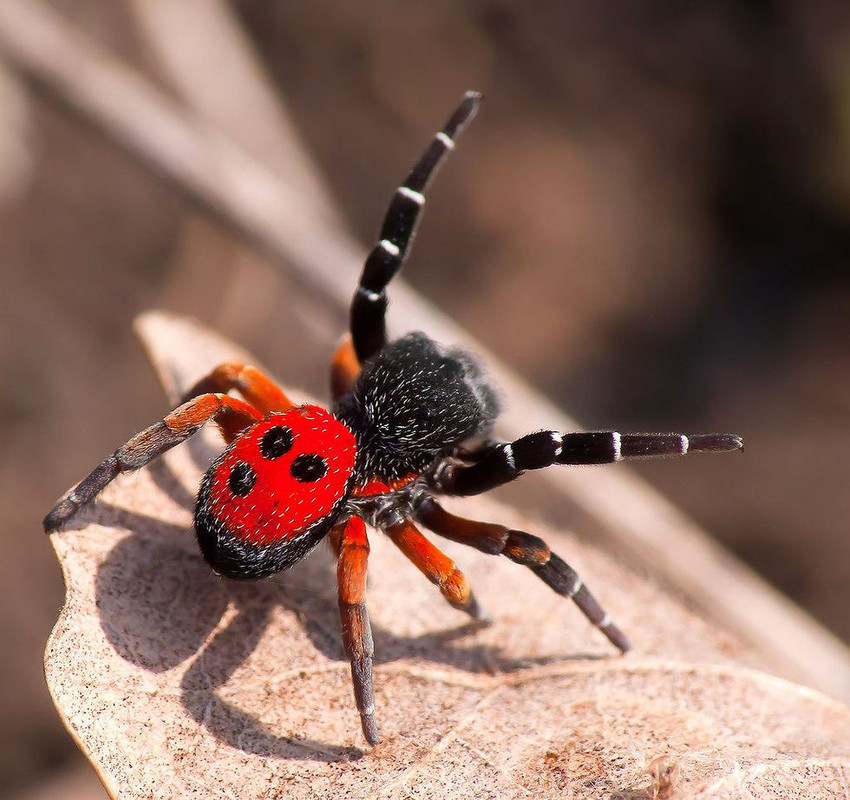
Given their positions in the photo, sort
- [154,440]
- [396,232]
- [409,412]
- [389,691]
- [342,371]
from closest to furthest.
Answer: [389,691], [154,440], [409,412], [396,232], [342,371]

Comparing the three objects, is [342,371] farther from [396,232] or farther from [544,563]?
[544,563]

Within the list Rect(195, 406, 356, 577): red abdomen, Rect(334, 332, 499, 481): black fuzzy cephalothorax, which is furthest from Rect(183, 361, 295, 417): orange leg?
Rect(195, 406, 356, 577): red abdomen

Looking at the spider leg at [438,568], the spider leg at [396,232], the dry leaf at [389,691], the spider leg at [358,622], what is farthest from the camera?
the spider leg at [396,232]

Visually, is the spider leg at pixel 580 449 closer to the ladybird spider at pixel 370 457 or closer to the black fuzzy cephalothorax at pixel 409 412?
the ladybird spider at pixel 370 457

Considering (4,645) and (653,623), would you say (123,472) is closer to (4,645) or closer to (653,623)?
(653,623)

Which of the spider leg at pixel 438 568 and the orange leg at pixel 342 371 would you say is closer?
the spider leg at pixel 438 568

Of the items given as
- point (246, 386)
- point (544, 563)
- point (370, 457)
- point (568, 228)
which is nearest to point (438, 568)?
point (544, 563)

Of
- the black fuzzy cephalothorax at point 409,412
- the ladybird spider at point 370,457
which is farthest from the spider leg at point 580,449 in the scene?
the black fuzzy cephalothorax at point 409,412

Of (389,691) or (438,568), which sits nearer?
(389,691)

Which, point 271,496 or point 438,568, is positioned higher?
point 271,496
